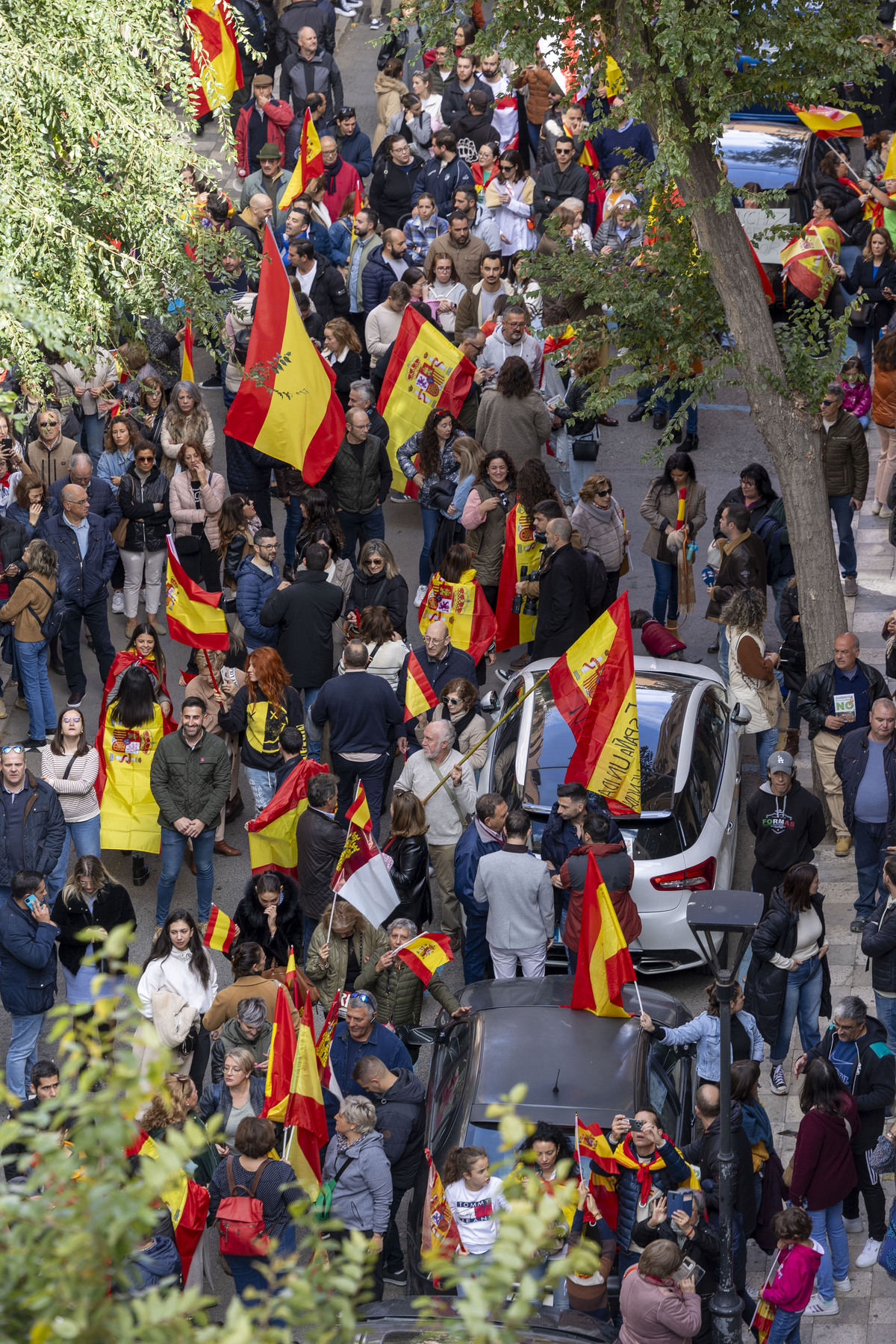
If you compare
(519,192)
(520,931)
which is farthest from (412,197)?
(520,931)

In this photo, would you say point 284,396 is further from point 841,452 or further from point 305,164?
point 305,164

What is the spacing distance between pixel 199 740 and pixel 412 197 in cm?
1035

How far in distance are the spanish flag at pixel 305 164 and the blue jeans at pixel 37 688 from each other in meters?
7.26

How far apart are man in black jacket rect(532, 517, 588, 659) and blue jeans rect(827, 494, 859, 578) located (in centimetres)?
262

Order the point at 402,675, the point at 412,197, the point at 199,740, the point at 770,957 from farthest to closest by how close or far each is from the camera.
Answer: the point at 412,197, the point at 402,675, the point at 199,740, the point at 770,957

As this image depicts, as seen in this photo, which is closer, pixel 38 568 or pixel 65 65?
pixel 65 65

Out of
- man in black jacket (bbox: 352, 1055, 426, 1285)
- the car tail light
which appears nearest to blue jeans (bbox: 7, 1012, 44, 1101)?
man in black jacket (bbox: 352, 1055, 426, 1285)

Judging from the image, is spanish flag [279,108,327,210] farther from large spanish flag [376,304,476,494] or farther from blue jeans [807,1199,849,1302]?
blue jeans [807,1199,849,1302]

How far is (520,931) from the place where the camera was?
10.9 metres

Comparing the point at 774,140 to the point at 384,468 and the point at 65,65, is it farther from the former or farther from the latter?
the point at 65,65

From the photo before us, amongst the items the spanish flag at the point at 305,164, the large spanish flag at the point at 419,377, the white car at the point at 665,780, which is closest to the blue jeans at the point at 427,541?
the large spanish flag at the point at 419,377

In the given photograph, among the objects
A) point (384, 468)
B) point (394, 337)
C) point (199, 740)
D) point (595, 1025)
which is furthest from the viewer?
point (394, 337)

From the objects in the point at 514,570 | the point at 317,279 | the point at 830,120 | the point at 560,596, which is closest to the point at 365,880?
the point at 560,596

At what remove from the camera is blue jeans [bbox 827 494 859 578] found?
15203 millimetres
